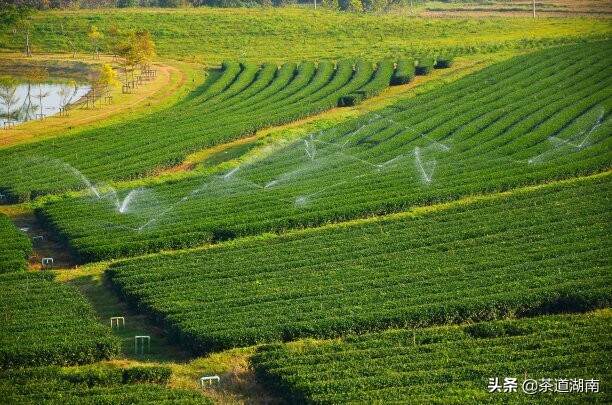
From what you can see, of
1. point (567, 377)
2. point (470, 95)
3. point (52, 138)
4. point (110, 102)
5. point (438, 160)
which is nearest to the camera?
point (567, 377)

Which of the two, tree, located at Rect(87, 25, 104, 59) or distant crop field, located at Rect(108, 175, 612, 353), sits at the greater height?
tree, located at Rect(87, 25, 104, 59)

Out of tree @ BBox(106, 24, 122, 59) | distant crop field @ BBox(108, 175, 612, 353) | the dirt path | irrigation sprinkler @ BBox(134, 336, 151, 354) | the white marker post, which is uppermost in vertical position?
tree @ BBox(106, 24, 122, 59)

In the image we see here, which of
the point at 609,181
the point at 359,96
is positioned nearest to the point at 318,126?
the point at 359,96

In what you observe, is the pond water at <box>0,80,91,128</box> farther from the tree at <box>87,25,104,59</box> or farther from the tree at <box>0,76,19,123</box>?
the tree at <box>87,25,104,59</box>

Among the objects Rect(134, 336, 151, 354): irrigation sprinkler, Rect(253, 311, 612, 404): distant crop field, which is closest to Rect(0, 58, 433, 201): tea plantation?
Rect(134, 336, 151, 354): irrigation sprinkler

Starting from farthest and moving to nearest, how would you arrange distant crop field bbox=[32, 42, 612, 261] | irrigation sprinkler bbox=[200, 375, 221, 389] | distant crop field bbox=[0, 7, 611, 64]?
distant crop field bbox=[0, 7, 611, 64] < distant crop field bbox=[32, 42, 612, 261] < irrigation sprinkler bbox=[200, 375, 221, 389]

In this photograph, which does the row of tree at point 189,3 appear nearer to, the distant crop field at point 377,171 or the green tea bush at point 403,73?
the green tea bush at point 403,73

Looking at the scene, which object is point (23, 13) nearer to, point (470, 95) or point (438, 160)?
point (470, 95)
